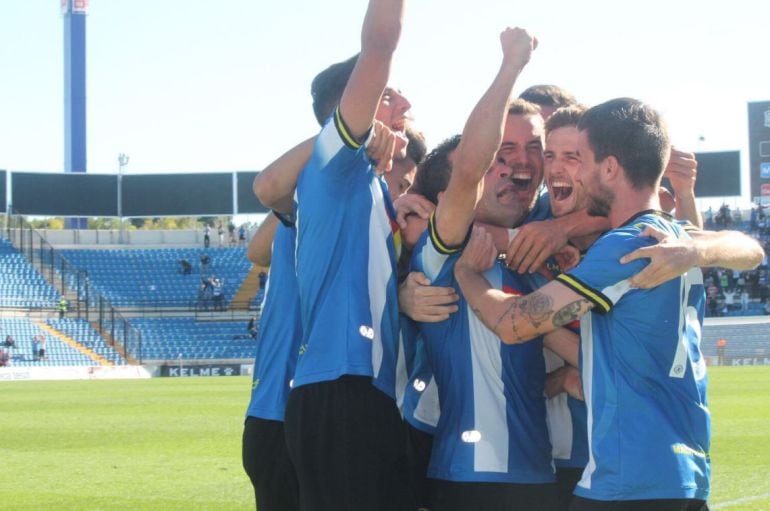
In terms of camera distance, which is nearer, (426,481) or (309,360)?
(309,360)

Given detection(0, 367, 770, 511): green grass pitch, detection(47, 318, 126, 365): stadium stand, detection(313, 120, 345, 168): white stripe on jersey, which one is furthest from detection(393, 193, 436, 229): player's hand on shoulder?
detection(47, 318, 126, 365): stadium stand

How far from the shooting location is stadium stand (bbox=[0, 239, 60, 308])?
146 ft

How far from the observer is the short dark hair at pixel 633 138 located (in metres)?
3.54

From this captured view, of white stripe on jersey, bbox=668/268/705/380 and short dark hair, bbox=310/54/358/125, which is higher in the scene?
short dark hair, bbox=310/54/358/125

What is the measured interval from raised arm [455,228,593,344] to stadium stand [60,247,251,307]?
44703 mm

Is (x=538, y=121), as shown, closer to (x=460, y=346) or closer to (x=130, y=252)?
(x=460, y=346)

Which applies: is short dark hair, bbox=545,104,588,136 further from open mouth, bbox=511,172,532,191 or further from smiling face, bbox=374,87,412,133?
smiling face, bbox=374,87,412,133

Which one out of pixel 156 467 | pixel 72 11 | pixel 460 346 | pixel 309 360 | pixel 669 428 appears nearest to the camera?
pixel 669 428

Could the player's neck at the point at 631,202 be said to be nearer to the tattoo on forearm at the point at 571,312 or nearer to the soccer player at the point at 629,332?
the soccer player at the point at 629,332

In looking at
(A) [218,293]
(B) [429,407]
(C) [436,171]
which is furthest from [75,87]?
(B) [429,407]

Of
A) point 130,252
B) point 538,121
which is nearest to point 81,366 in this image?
point 130,252

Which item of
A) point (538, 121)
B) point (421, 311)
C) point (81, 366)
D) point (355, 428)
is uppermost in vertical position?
point (538, 121)

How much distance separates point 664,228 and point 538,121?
0.85 metres

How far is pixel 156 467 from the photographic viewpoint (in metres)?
11.1
